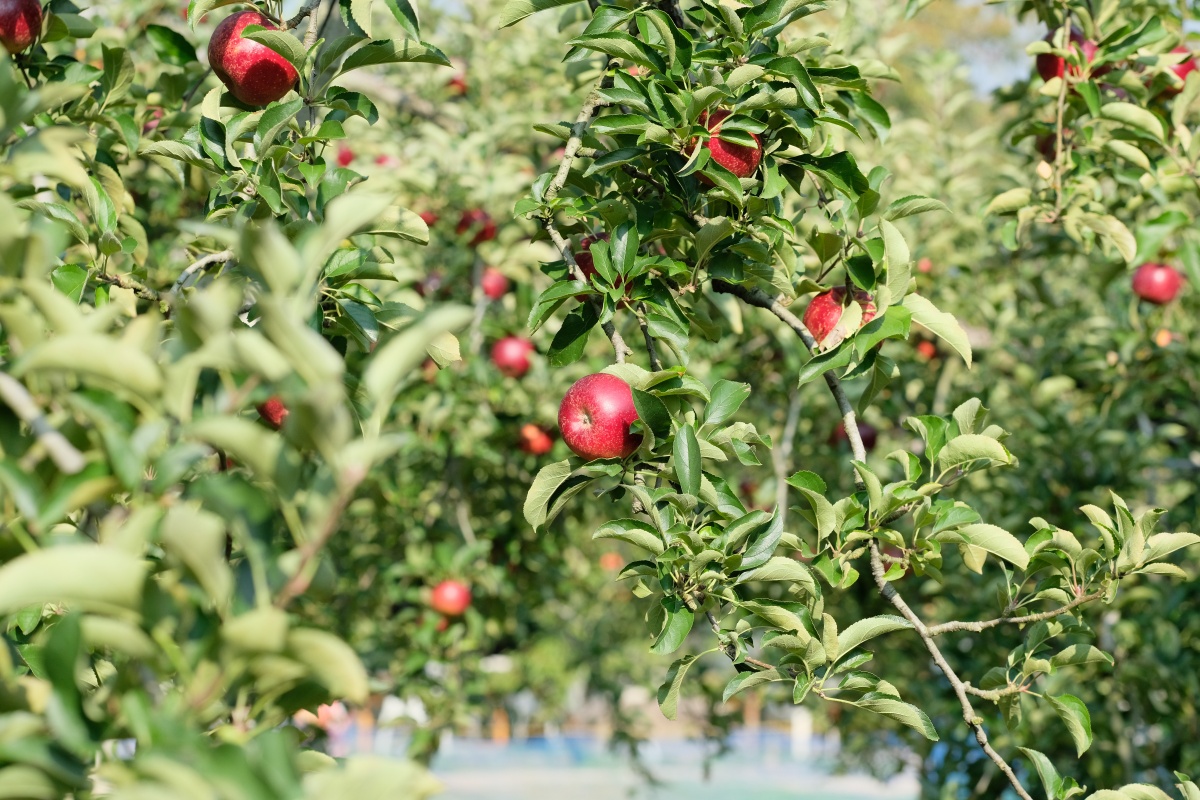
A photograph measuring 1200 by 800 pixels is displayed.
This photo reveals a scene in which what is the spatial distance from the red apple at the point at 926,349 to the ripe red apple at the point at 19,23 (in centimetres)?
251

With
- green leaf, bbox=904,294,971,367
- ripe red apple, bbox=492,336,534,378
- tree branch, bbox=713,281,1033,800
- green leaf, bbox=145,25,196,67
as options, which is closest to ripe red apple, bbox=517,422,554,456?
ripe red apple, bbox=492,336,534,378

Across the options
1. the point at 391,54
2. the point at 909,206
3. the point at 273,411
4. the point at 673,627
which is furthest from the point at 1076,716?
the point at 391,54

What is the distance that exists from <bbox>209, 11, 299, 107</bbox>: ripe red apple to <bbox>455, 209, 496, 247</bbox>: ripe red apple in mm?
1593

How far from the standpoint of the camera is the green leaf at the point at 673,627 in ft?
3.98

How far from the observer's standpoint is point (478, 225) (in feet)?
10.1

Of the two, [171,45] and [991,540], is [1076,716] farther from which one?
[171,45]

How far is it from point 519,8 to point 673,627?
0.84 metres

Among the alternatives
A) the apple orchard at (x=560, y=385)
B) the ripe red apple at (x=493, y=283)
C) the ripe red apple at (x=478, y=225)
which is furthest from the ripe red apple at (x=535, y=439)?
the ripe red apple at (x=478, y=225)

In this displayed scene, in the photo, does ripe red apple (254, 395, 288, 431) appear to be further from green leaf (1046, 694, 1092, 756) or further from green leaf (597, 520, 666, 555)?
green leaf (1046, 694, 1092, 756)

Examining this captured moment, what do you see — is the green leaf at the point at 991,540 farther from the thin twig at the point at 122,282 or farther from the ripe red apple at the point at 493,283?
the ripe red apple at the point at 493,283

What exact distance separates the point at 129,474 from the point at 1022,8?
83.3 inches

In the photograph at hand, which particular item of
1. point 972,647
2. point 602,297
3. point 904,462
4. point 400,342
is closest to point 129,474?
point 400,342

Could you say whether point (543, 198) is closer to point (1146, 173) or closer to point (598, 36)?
point (598, 36)

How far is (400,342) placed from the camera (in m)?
0.66
